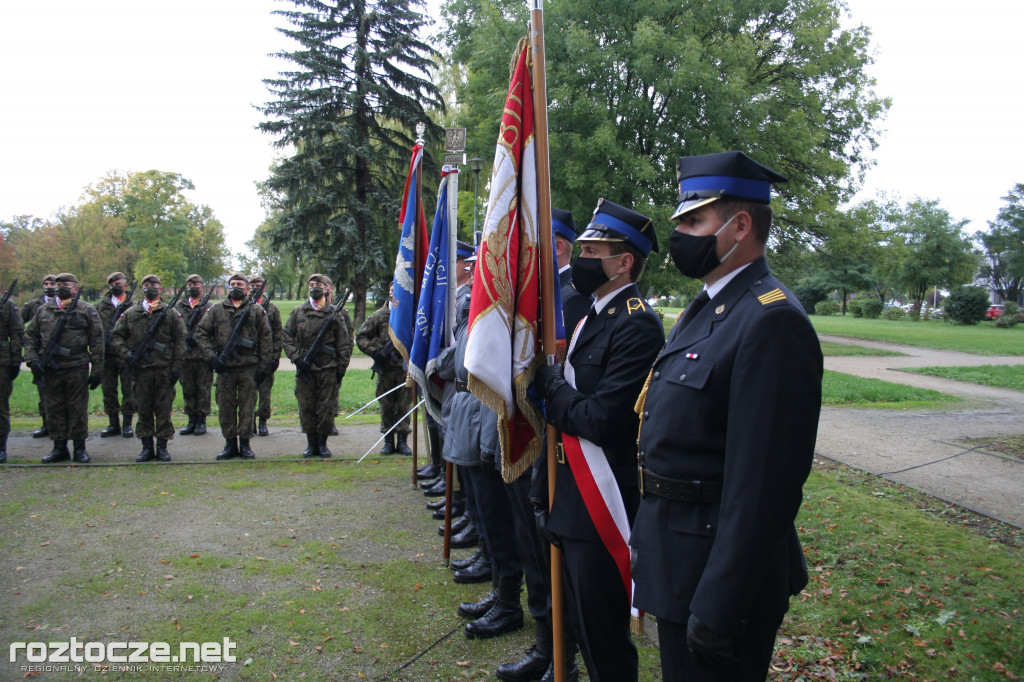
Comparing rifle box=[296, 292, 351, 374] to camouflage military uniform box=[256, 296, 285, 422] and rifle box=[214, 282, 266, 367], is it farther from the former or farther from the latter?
rifle box=[214, 282, 266, 367]

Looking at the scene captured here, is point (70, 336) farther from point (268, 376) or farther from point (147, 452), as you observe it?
point (268, 376)

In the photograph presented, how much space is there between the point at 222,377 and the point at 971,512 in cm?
849

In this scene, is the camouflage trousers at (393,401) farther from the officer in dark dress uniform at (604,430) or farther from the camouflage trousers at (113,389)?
the officer in dark dress uniform at (604,430)

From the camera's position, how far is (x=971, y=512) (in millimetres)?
5660

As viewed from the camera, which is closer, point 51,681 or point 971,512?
point 51,681

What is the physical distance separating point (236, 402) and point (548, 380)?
275 inches

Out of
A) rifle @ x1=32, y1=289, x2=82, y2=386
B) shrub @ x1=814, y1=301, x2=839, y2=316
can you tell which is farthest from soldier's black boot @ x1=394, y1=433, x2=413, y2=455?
shrub @ x1=814, y1=301, x2=839, y2=316

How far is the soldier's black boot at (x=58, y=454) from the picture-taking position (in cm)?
829

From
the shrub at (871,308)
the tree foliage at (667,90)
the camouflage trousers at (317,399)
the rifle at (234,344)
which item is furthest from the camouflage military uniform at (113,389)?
the shrub at (871,308)

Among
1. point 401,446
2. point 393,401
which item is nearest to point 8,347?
point 393,401

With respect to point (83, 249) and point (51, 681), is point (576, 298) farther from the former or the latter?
point (83, 249)

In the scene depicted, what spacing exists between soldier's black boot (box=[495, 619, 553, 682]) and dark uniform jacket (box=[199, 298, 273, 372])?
652cm

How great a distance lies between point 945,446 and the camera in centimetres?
838

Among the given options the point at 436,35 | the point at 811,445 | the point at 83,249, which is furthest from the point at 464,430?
the point at 83,249
